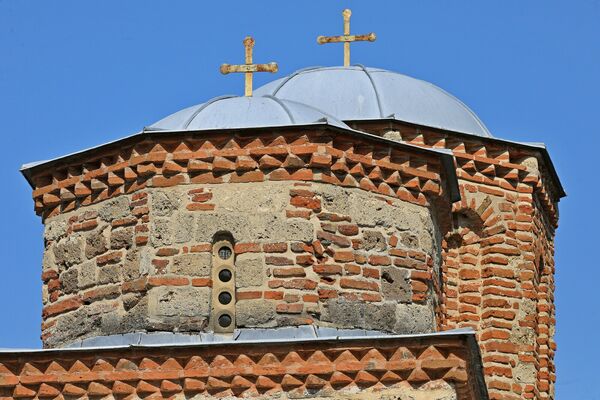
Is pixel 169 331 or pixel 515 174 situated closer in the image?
pixel 169 331

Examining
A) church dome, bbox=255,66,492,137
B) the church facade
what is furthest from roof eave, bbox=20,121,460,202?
church dome, bbox=255,66,492,137

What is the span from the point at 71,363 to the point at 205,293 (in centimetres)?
146

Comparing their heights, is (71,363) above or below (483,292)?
below

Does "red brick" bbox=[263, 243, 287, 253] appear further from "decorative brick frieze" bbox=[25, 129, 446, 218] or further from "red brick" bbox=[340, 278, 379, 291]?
"red brick" bbox=[340, 278, 379, 291]

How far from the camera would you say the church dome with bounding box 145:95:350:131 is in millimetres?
23922

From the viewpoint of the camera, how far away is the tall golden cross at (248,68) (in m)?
25.4

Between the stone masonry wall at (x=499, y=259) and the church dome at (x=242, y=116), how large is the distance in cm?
557

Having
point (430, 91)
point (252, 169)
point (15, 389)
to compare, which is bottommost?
point (15, 389)

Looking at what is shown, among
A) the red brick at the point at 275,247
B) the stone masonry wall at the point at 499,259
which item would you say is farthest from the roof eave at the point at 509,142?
the red brick at the point at 275,247

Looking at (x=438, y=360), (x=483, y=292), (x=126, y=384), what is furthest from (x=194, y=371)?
(x=483, y=292)

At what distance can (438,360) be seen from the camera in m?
22.3

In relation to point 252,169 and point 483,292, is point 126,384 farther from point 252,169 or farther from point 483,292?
point 483,292

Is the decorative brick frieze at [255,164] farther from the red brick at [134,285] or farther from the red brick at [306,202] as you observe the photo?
the red brick at [134,285]

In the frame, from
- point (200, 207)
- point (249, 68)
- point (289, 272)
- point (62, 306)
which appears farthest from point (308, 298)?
point (249, 68)
